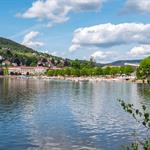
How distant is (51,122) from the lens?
4244cm

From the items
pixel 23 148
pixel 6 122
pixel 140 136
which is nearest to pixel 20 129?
pixel 6 122

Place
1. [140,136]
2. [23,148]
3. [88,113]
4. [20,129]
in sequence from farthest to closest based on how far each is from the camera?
[88,113] → [20,129] → [140,136] → [23,148]

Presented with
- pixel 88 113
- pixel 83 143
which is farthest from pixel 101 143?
pixel 88 113

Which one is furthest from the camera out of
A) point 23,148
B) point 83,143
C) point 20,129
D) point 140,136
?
point 20,129

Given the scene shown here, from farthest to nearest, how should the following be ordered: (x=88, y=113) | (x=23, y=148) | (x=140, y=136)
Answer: (x=88, y=113) < (x=140, y=136) < (x=23, y=148)

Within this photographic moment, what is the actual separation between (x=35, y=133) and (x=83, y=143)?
569 centimetres

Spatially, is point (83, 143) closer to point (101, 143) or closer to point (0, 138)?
point (101, 143)

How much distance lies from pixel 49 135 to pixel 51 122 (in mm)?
8069

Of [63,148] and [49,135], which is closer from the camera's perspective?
[63,148]

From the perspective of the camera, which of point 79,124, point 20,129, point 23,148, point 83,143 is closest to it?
point 23,148

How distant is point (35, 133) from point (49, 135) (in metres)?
1.49

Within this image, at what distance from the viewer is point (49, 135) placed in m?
34.4

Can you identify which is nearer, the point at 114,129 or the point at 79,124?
the point at 114,129

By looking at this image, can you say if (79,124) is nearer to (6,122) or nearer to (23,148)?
(6,122)
